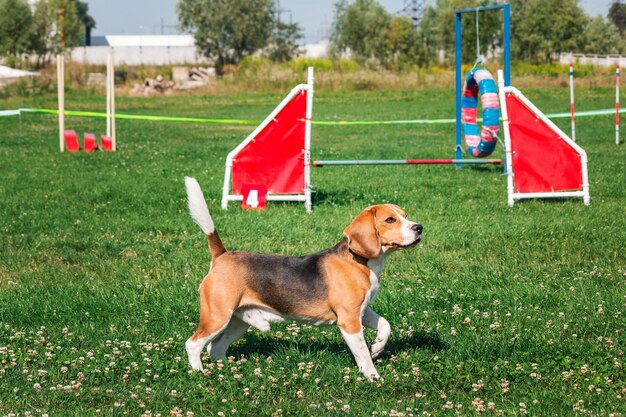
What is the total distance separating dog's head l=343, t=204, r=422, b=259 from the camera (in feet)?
18.3

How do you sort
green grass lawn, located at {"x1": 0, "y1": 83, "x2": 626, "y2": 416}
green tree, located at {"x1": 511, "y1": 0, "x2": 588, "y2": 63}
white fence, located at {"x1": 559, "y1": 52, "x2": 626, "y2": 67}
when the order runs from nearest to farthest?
1. green grass lawn, located at {"x1": 0, "y1": 83, "x2": 626, "y2": 416}
2. white fence, located at {"x1": 559, "y1": 52, "x2": 626, "y2": 67}
3. green tree, located at {"x1": 511, "y1": 0, "x2": 588, "y2": 63}

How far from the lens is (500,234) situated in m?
10.1

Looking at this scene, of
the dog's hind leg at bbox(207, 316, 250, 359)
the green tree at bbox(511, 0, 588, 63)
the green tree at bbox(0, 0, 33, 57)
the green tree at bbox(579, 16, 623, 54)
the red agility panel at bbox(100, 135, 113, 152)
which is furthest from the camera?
the green tree at bbox(579, 16, 623, 54)

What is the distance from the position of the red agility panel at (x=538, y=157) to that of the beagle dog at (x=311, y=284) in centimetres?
707

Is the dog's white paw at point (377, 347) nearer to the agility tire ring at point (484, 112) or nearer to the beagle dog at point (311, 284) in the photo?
the beagle dog at point (311, 284)

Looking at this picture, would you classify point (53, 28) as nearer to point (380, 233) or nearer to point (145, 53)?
point (145, 53)

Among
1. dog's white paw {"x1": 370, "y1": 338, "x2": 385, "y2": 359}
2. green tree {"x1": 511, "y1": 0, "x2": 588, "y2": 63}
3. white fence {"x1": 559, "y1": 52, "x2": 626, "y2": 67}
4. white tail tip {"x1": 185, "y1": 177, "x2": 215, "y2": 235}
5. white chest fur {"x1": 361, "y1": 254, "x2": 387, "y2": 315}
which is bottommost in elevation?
dog's white paw {"x1": 370, "y1": 338, "x2": 385, "y2": 359}

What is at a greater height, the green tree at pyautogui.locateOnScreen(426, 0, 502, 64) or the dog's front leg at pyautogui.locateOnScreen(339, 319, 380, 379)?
the green tree at pyautogui.locateOnScreen(426, 0, 502, 64)

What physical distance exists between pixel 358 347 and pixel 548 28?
251ft

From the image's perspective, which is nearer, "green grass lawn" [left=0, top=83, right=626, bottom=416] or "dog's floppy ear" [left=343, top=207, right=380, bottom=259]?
"green grass lawn" [left=0, top=83, right=626, bottom=416]

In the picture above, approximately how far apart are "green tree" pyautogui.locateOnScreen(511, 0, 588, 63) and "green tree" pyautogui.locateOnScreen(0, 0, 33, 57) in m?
43.6

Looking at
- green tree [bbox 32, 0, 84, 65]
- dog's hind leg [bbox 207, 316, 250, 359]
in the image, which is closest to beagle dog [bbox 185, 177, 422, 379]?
dog's hind leg [bbox 207, 316, 250, 359]

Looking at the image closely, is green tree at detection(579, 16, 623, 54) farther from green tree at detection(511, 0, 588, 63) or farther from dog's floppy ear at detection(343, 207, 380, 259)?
dog's floppy ear at detection(343, 207, 380, 259)

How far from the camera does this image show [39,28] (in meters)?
83.9
